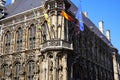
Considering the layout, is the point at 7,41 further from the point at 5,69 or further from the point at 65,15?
the point at 65,15

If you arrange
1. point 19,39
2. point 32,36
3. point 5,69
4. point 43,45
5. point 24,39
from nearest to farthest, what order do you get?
1. point 43,45
2. point 32,36
3. point 24,39
4. point 5,69
5. point 19,39

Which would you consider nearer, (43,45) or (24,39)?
(43,45)

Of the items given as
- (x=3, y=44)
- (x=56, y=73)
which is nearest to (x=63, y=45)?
(x=56, y=73)

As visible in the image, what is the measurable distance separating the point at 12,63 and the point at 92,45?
44.5 ft

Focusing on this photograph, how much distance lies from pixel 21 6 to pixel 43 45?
10.9 m

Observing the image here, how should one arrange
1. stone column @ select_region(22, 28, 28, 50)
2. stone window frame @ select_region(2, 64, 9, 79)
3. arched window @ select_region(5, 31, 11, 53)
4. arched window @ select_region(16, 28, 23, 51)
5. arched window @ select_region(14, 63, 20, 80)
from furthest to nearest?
arched window @ select_region(5, 31, 11, 53) → arched window @ select_region(16, 28, 23, 51) → stone window frame @ select_region(2, 64, 9, 79) → stone column @ select_region(22, 28, 28, 50) → arched window @ select_region(14, 63, 20, 80)

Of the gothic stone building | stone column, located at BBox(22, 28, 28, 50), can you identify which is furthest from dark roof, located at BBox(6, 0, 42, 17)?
stone column, located at BBox(22, 28, 28, 50)

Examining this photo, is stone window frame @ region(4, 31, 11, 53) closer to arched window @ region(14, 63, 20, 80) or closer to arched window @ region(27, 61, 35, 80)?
arched window @ region(14, 63, 20, 80)

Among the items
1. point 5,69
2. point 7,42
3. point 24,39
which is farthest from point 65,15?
point 5,69

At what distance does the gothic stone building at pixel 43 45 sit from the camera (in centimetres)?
3147

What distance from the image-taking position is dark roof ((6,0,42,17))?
126 ft

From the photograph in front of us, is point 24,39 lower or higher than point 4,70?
higher

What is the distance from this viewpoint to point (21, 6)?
4081 centimetres

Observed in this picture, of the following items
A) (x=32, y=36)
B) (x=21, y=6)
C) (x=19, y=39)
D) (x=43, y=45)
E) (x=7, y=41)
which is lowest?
(x=43, y=45)
